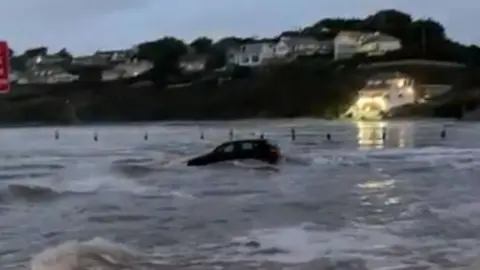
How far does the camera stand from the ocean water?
5.99m

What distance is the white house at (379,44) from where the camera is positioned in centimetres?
3947

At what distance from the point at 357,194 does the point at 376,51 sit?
31167 mm

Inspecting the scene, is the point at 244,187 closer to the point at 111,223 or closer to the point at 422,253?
the point at 111,223

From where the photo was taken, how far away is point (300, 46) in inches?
1670

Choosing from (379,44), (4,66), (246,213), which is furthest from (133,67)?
(4,66)

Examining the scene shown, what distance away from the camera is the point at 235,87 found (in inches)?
1548

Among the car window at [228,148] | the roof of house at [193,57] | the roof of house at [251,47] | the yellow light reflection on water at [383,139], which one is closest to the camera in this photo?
the car window at [228,148]

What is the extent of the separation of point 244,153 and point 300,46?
92.6ft

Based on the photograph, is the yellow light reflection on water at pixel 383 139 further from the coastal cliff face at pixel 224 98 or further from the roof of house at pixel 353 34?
the roof of house at pixel 353 34

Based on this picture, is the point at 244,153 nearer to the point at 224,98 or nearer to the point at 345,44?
the point at 224,98

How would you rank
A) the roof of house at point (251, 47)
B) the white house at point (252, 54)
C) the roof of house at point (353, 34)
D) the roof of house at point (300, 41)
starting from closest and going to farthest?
1. the roof of house at point (353, 34)
2. the roof of house at point (300, 41)
3. the white house at point (252, 54)
4. the roof of house at point (251, 47)

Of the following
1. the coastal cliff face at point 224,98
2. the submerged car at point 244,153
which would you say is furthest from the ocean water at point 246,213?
the coastal cliff face at point 224,98

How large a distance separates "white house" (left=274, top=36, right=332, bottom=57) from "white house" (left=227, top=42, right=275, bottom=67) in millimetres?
462

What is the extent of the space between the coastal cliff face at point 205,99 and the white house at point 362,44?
140cm
